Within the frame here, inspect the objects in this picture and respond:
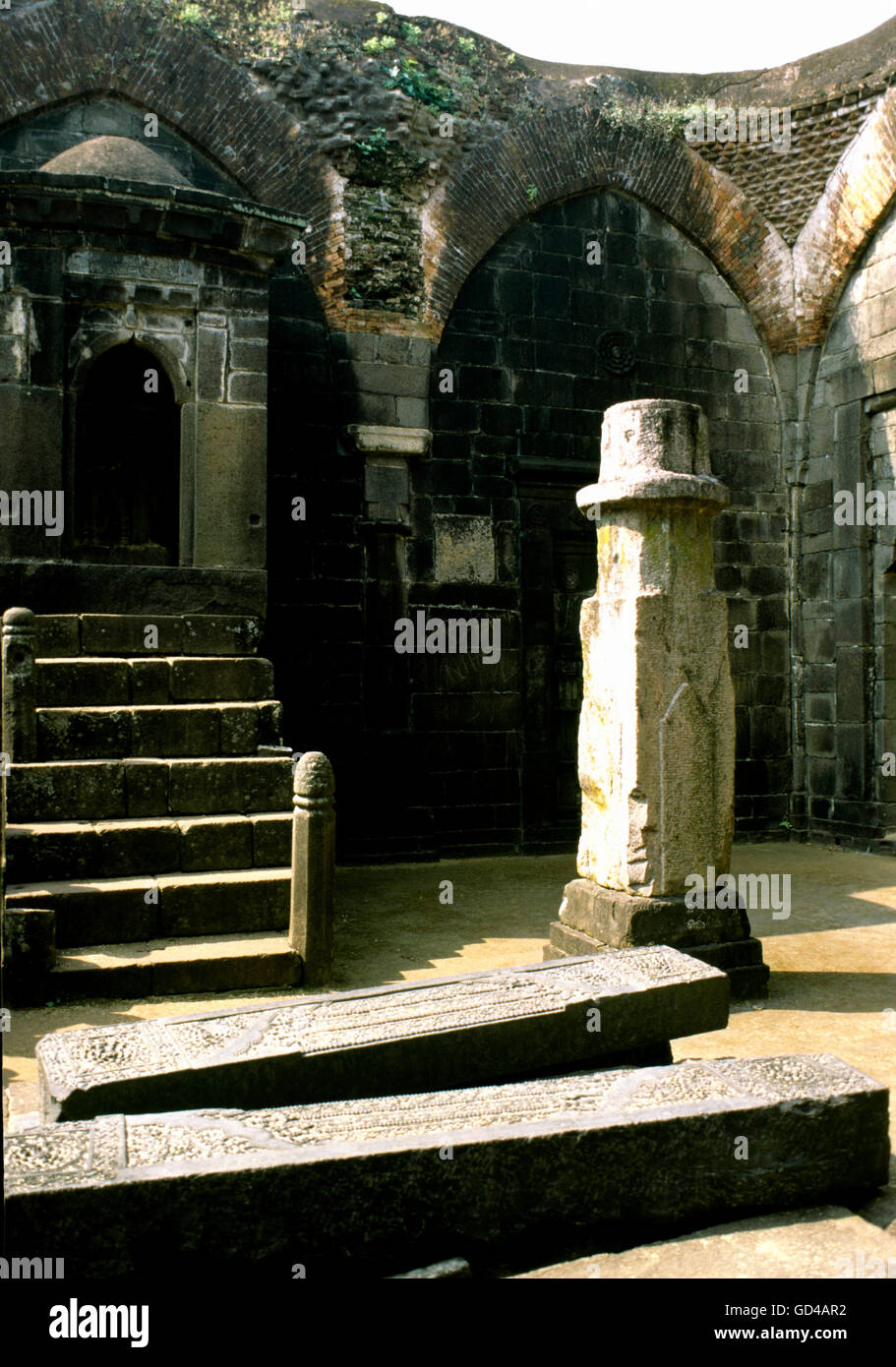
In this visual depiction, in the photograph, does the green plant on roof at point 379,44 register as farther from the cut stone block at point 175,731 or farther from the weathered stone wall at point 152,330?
the cut stone block at point 175,731

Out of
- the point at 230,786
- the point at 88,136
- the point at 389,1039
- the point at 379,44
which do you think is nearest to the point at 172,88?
the point at 88,136

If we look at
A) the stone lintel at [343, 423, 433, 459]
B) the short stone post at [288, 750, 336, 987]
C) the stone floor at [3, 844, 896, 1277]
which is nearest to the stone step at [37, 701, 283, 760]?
the short stone post at [288, 750, 336, 987]

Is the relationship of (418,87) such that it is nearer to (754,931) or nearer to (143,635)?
(143,635)

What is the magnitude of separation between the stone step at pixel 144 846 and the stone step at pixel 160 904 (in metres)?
0.06

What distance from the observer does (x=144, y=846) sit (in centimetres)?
553

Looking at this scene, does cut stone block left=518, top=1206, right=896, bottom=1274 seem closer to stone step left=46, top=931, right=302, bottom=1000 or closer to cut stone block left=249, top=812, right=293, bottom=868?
stone step left=46, top=931, right=302, bottom=1000

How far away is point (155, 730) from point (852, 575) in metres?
6.78

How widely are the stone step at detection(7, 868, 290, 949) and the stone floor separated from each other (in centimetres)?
47

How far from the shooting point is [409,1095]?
3.01 metres

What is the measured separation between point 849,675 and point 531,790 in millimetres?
3197

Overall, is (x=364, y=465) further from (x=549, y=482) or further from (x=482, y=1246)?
(x=482, y=1246)

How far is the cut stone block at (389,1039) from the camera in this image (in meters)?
3.04

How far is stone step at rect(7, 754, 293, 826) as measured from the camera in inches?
223

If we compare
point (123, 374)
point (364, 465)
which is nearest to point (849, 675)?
point (364, 465)
